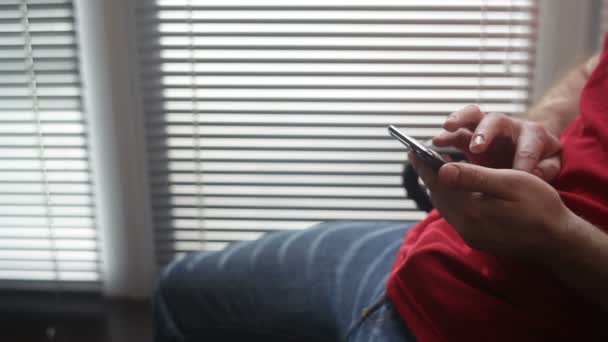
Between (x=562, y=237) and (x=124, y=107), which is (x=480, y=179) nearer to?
(x=562, y=237)

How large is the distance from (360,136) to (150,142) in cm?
59

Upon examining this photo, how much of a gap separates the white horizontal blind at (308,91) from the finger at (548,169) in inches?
29.3

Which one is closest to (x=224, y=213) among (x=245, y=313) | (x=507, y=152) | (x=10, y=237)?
(x=10, y=237)

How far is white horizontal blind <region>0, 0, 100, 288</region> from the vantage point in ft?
4.97

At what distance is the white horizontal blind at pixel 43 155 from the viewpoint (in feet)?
4.97

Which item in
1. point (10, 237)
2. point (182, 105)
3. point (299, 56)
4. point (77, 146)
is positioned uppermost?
point (299, 56)

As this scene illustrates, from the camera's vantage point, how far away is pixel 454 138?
0.78 metres

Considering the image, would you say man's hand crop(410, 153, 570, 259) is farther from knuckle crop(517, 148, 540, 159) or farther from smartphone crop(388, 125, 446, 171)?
knuckle crop(517, 148, 540, 159)

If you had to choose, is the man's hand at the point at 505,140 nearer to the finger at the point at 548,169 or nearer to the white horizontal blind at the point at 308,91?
the finger at the point at 548,169

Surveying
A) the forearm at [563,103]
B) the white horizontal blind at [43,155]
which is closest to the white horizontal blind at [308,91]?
the white horizontal blind at [43,155]

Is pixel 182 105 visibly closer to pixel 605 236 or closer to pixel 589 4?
pixel 589 4

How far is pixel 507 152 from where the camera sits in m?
0.83

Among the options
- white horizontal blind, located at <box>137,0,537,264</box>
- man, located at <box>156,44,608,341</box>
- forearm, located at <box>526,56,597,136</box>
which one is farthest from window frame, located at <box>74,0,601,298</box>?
man, located at <box>156,44,608,341</box>

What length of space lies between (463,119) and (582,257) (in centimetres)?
25
